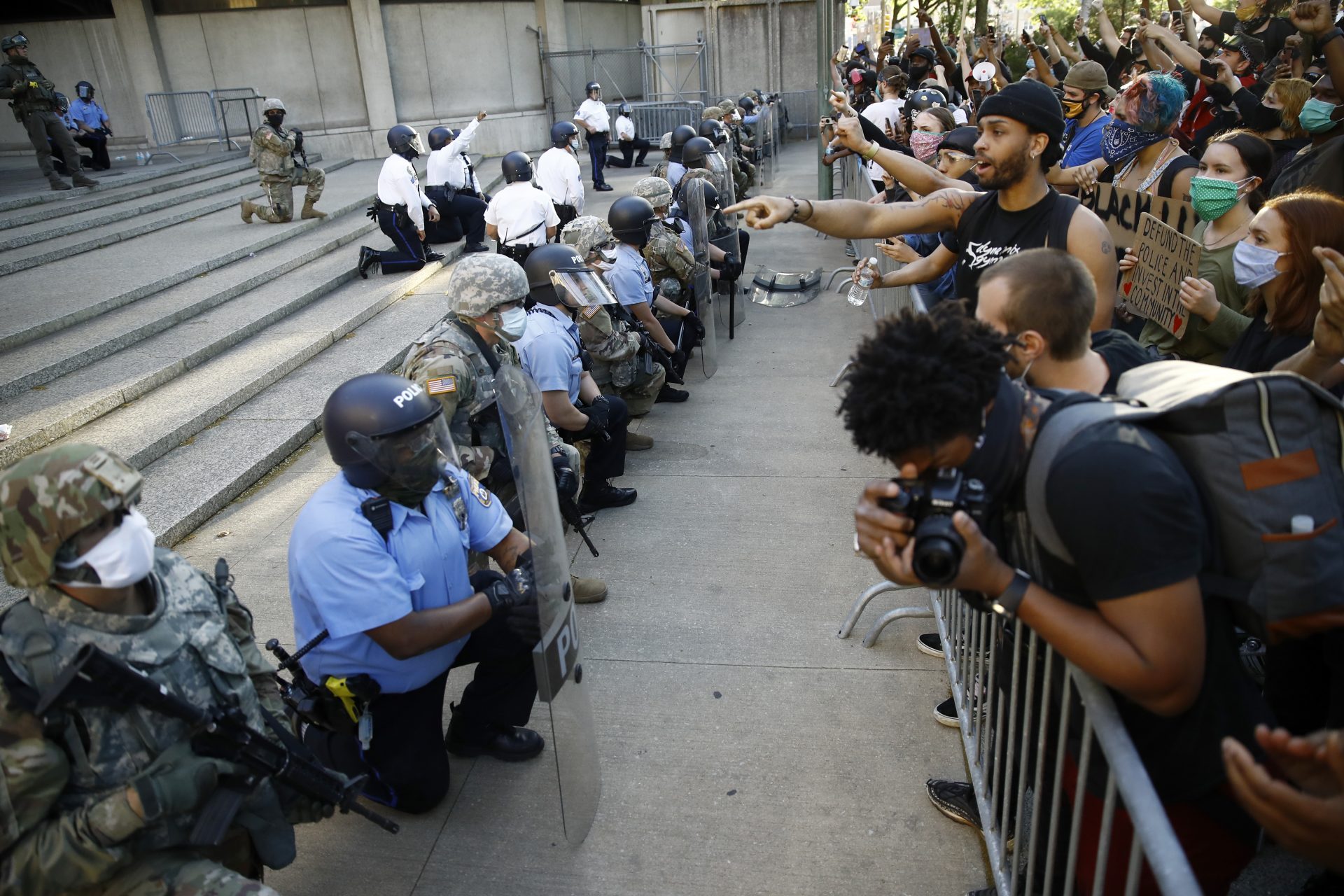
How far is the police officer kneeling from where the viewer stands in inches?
108

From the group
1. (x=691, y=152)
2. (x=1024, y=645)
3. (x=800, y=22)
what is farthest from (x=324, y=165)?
(x=1024, y=645)

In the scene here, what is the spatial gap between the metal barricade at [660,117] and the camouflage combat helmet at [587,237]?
1463 cm

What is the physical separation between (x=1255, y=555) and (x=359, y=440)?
7.73 feet

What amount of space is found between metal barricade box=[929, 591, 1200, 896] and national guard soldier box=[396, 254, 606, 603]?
2136 millimetres

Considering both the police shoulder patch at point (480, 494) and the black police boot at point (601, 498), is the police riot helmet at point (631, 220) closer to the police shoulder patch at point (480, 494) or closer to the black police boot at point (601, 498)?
the black police boot at point (601, 498)

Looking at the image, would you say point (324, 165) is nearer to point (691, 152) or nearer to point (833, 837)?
point (691, 152)

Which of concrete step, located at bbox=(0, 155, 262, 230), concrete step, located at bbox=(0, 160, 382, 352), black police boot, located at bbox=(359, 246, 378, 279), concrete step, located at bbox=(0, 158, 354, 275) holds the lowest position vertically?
black police boot, located at bbox=(359, 246, 378, 279)

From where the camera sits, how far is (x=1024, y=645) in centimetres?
254

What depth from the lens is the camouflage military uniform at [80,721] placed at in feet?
6.56

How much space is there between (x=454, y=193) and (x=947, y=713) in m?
9.88

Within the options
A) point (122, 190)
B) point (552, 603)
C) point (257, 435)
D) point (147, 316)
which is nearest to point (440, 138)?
point (122, 190)

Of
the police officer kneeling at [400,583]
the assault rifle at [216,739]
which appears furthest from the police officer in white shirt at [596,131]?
the assault rifle at [216,739]

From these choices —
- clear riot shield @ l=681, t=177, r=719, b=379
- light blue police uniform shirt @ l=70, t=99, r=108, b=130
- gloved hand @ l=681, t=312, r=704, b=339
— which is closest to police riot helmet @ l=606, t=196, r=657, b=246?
clear riot shield @ l=681, t=177, r=719, b=379

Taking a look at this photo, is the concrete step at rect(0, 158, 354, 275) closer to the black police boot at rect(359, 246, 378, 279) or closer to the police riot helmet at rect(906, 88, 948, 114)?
the black police boot at rect(359, 246, 378, 279)
